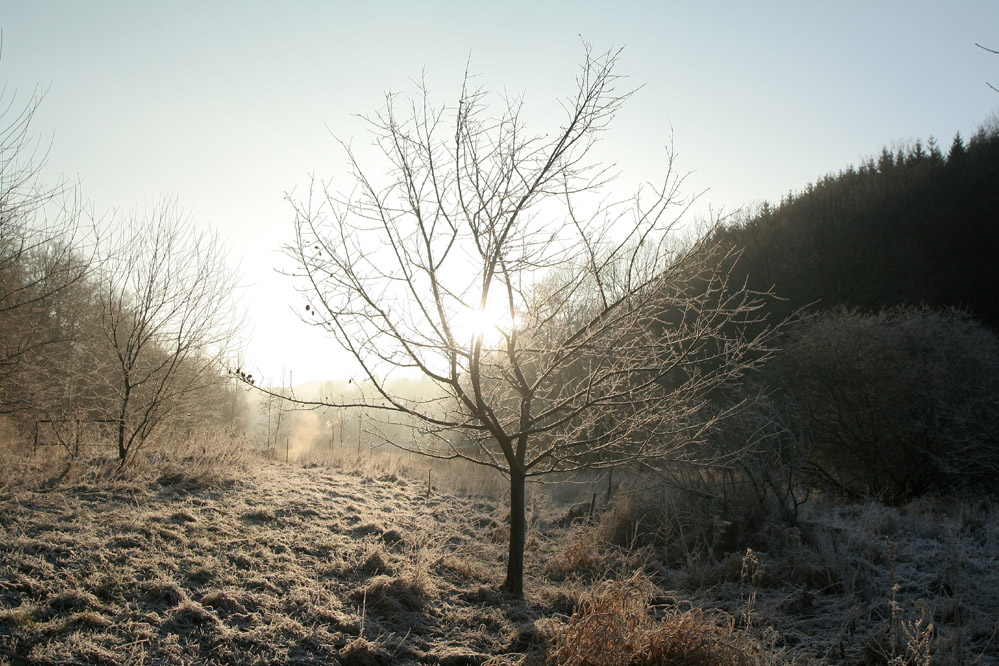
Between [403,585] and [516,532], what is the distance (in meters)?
0.98

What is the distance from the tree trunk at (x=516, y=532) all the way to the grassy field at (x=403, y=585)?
0.51ft

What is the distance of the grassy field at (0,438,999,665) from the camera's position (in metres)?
3.20

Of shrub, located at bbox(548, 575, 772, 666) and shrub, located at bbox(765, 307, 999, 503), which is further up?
shrub, located at bbox(765, 307, 999, 503)

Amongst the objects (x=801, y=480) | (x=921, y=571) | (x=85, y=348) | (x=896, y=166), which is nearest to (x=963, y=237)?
(x=896, y=166)

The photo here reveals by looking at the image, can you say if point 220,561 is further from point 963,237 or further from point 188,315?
point 963,237

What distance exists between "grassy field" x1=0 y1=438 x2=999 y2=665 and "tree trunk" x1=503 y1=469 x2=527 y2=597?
0.16 m

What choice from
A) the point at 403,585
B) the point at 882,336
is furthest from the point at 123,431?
the point at 882,336

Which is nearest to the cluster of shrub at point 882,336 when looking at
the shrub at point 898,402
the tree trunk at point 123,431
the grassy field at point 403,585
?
the shrub at point 898,402

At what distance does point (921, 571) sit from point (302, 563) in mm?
5463

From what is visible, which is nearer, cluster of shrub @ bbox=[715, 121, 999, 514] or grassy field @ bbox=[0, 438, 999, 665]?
grassy field @ bbox=[0, 438, 999, 665]

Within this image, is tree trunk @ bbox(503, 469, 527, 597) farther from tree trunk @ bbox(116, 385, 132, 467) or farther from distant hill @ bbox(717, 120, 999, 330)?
distant hill @ bbox(717, 120, 999, 330)

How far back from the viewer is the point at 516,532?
470 centimetres

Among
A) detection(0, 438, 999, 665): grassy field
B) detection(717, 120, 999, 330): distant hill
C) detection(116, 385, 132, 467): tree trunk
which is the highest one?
detection(717, 120, 999, 330): distant hill

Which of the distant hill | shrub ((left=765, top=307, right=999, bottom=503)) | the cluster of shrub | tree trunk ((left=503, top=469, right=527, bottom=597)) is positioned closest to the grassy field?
tree trunk ((left=503, top=469, right=527, bottom=597))
